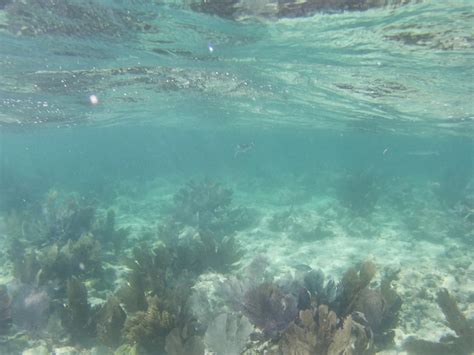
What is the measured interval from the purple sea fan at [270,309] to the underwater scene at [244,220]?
4cm

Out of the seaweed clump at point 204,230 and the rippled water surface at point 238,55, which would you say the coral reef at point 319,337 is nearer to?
the seaweed clump at point 204,230

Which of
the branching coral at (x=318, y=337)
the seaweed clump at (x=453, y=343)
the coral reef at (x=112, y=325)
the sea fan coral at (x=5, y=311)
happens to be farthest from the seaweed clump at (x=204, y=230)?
the seaweed clump at (x=453, y=343)

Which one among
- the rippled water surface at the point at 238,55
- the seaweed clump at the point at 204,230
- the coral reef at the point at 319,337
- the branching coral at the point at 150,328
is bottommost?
the seaweed clump at the point at 204,230

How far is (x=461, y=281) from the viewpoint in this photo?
1069 cm

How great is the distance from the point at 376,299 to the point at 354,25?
25.4ft

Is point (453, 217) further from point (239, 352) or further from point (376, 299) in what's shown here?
point (239, 352)

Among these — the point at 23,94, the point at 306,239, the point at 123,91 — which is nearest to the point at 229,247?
the point at 306,239

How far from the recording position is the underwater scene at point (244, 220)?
668cm

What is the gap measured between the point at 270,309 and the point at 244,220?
11.9 m

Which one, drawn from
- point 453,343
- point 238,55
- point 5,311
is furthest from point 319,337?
point 238,55

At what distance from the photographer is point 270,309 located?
20.8 ft

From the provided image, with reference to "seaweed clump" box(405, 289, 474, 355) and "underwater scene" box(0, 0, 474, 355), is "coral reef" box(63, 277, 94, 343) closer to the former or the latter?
"underwater scene" box(0, 0, 474, 355)

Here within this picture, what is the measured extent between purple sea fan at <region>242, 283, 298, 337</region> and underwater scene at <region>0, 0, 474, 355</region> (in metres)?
0.04

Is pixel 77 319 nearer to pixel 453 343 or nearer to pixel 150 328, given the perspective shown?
pixel 150 328
